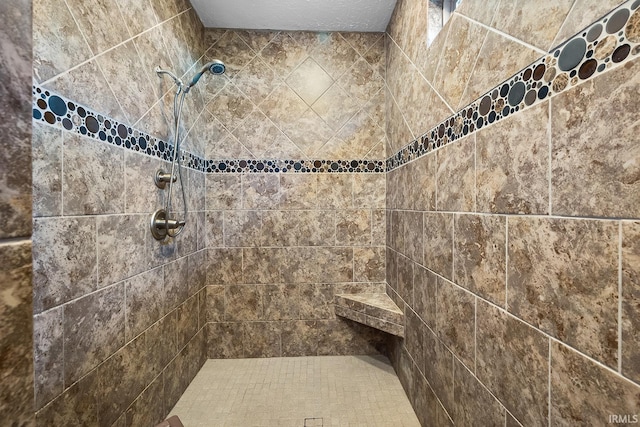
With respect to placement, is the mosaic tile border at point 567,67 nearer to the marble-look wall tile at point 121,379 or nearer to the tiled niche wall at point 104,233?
the tiled niche wall at point 104,233

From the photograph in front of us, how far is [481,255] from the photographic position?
Answer: 3.01 feet

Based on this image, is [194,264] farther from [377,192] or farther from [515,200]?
[515,200]

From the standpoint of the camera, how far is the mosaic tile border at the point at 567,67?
0.50 m

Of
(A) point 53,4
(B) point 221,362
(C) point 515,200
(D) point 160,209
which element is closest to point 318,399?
(B) point 221,362

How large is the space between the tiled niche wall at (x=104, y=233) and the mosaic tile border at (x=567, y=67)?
52.6 inches

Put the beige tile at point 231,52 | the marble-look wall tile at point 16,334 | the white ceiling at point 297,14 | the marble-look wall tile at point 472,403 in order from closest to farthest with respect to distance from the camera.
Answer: the marble-look wall tile at point 16,334, the marble-look wall tile at point 472,403, the white ceiling at point 297,14, the beige tile at point 231,52

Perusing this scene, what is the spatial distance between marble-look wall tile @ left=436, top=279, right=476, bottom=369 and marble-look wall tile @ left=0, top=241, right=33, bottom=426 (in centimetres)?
108

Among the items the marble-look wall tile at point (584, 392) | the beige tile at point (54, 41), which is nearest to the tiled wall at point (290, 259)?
the beige tile at point (54, 41)

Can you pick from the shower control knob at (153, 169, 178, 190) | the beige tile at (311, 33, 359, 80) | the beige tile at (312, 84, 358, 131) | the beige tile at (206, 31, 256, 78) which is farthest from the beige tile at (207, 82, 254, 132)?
the shower control knob at (153, 169, 178, 190)

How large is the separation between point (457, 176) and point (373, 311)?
3.56 ft

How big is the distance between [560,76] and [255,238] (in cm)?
183

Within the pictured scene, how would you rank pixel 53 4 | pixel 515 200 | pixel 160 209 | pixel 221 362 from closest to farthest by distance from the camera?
pixel 515 200
pixel 53 4
pixel 160 209
pixel 221 362

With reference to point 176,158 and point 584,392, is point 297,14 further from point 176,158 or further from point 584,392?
point 584,392

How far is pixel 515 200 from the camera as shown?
0.77 meters
